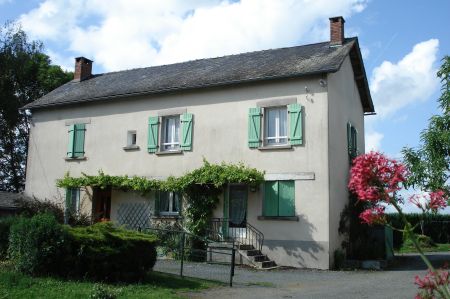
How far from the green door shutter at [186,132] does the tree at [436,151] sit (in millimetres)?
8007

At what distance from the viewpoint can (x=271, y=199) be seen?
16797 mm

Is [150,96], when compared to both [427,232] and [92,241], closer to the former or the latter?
[92,241]

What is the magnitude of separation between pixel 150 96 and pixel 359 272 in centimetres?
1021

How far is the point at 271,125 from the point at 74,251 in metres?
9.03

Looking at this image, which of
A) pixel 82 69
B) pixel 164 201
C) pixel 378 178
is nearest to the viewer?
pixel 378 178

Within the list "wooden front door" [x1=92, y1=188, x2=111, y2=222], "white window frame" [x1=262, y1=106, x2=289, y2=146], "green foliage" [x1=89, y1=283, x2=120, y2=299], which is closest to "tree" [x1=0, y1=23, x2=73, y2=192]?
"wooden front door" [x1=92, y1=188, x2=111, y2=222]

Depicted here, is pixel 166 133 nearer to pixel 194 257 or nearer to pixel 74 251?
pixel 194 257

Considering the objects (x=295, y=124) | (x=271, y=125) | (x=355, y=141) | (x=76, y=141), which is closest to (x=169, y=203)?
(x=271, y=125)

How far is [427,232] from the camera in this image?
105 ft

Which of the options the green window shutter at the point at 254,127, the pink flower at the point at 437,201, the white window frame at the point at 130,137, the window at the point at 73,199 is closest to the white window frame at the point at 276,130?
the green window shutter at the point at 254,127

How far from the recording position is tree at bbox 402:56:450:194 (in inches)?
736

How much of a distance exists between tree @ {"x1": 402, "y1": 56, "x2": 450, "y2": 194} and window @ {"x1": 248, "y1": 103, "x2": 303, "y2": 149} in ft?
16.4

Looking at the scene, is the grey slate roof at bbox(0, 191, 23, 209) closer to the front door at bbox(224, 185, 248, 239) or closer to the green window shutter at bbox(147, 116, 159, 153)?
the green window shutter at bbox(147, 116, 159, 153)

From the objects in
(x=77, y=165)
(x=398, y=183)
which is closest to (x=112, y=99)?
(x=77, y=165)
